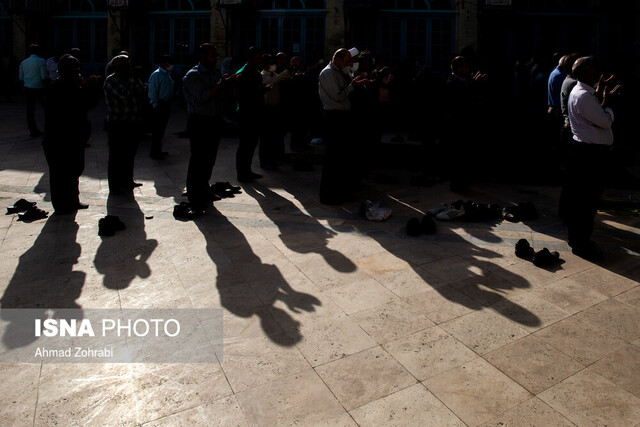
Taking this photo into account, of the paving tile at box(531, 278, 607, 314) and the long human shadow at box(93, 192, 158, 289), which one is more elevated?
the long human shadow at box(93, 192, 158, 289)

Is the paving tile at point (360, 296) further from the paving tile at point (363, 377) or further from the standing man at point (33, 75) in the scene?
the standing man at point (33, 75)

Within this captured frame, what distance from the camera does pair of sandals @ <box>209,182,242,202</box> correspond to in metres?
7.63

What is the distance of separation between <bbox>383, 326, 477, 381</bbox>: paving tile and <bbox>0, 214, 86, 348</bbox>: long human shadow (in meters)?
2.45

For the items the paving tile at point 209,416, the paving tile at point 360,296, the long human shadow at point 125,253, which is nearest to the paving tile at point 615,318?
the paving tile at point 360,296

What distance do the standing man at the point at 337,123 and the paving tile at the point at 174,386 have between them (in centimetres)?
407

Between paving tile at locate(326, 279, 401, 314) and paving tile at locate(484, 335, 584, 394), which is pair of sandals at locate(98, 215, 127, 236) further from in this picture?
paving tile at locate(484, 335, 584, 394)

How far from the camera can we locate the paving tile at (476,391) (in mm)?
3018

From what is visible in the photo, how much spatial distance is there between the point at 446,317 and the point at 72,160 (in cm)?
509

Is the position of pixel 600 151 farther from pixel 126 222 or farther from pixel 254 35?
pixel 254 35

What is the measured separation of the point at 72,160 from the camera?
6.77 metres

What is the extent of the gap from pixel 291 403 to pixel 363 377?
51 cm

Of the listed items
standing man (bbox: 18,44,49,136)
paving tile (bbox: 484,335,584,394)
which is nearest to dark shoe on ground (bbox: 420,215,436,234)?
paving tile (bbox: 484,335,584,394)

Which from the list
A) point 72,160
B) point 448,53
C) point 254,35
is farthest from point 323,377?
point 254,35

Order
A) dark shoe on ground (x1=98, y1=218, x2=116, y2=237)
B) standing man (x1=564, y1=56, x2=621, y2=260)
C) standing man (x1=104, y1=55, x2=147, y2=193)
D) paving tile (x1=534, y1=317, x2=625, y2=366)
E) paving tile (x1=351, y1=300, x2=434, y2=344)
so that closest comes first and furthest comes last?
paving tile (x1=534, y1=317, x2=625, y2=366)
paving tile (x1=351, y1=300, x2=434, y2=344)
standing man (x1=564, y1=56, x2=621, y2=260)
dark shoe on ground (x1=98, y1=218, x2=116, y2=237)
standing man (x1=104, y1=55, x2=147, y2=193)
